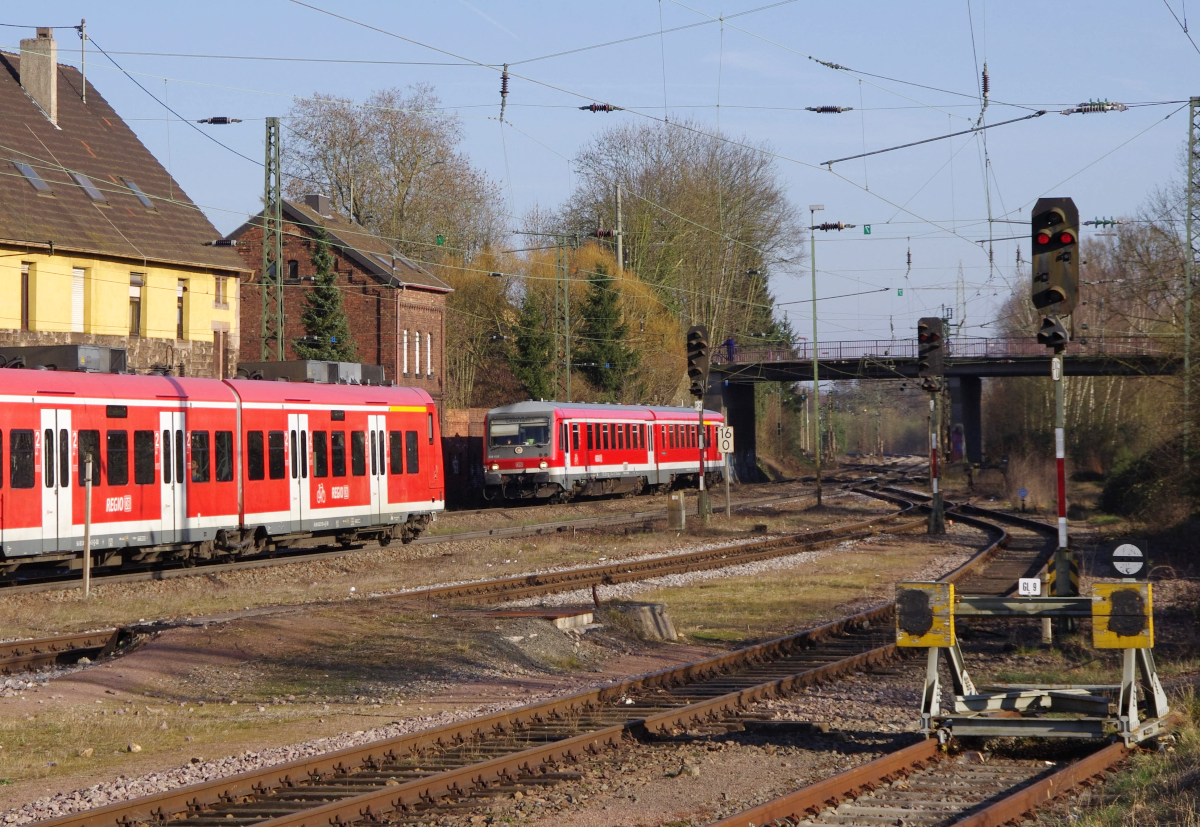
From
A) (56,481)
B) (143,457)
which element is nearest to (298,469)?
(143,457)

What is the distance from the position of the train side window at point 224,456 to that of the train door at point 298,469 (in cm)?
155

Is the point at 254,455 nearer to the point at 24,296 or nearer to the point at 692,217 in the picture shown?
the point at 24,296

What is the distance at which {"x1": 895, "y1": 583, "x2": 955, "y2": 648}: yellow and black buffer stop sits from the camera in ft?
31.0

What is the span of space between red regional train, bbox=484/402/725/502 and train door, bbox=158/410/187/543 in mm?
19833

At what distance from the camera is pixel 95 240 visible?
37125mm

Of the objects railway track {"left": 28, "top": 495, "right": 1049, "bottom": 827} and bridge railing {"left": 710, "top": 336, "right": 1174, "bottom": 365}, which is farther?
A: bridge railing {"left": 710, "top": 336, "right": 1174, "bottom": 365}

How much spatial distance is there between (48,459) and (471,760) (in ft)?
42.1

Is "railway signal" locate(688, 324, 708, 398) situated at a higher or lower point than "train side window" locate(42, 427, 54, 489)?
higher

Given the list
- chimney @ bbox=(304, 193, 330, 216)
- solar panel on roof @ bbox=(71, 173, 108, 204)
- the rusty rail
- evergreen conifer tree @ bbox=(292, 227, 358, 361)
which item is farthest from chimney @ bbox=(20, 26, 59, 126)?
the rusty rail

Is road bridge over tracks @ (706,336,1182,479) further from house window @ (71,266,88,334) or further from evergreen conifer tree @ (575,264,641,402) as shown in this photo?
house window @ (71,266,88,334)

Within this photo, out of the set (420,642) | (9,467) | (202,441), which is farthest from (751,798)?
(202,441)

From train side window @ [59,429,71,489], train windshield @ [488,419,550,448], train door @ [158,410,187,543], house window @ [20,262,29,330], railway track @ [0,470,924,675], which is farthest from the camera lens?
train windshield @ [488,419,550,448]

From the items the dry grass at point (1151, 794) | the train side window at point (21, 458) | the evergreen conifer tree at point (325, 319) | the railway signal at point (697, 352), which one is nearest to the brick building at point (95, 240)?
the evergreen conifer tree at point (325, 319)

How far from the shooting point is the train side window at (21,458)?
61.5 feet
